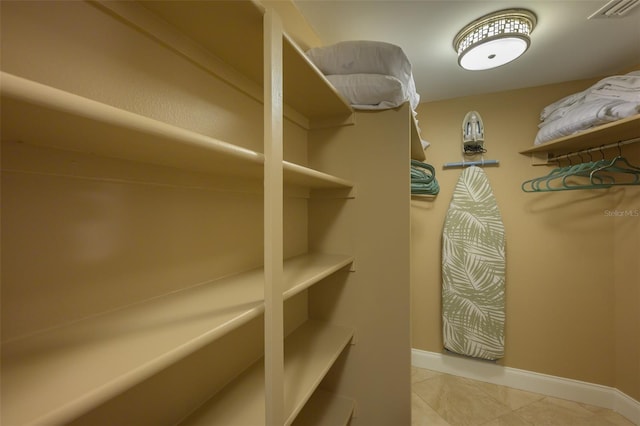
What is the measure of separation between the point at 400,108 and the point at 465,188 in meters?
1.24

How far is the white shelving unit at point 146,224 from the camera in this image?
0.36 m

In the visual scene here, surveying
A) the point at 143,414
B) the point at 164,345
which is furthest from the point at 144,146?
the point at 143,414

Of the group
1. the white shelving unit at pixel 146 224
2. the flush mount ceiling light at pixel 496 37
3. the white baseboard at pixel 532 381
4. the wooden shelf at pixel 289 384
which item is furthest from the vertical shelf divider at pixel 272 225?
the white baseboard at pixel 532 381

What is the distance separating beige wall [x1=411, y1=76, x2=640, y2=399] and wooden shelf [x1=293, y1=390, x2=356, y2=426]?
127 centimetres

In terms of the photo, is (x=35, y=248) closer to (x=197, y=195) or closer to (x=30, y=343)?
(x=30, y=343)

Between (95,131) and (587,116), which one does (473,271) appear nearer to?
(587,116)

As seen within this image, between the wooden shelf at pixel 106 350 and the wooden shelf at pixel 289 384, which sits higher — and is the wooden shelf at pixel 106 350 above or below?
above

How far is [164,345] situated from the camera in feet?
1.35

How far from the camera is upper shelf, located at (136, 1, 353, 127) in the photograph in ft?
1.83

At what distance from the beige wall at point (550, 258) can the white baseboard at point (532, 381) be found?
5cm

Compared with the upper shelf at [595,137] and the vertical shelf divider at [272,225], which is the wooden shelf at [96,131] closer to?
the vertical shelf divider at [272,225]

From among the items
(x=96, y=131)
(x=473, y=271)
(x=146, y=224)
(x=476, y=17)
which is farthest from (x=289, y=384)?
(x=476, y=17)

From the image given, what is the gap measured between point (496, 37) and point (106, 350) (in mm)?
1884

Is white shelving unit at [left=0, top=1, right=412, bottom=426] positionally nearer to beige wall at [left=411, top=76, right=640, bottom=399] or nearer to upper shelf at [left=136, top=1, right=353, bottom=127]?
upper shelf at [left=136, top=1, right=353, bottom=127]
